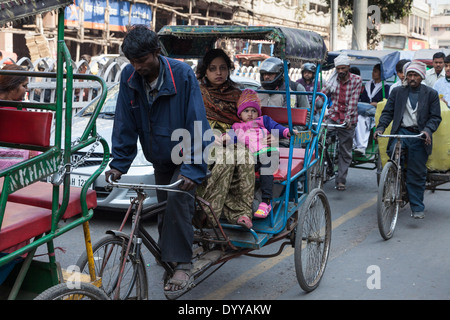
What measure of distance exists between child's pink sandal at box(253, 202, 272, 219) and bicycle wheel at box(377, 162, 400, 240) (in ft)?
5.95

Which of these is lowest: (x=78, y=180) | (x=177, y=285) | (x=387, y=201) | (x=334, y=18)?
(x=177, y=285)

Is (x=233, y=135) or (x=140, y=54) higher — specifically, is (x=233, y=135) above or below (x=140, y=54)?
below

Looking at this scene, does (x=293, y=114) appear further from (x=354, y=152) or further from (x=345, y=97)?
(x=354, y=152)

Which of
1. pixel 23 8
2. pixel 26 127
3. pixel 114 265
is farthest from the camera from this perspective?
pixel 114 265

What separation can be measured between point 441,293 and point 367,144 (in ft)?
14.5

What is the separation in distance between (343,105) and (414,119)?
1883 mm

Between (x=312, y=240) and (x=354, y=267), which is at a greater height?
(x=312, y=240)

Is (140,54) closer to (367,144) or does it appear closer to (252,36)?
(252,36)

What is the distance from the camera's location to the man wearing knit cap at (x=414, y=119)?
630cm

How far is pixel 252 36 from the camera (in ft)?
15.0

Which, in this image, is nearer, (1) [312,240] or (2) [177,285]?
(2) [177,285]

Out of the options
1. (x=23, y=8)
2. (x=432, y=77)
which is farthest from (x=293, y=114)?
(x=432, y=77)

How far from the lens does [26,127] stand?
9.48 feet
